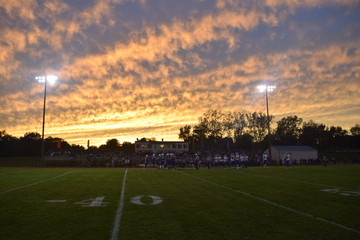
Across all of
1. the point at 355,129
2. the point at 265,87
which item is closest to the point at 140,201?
the point at 265,87

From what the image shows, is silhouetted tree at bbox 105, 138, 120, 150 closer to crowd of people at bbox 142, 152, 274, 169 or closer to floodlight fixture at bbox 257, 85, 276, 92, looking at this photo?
crowd of people at bbox 142, 152, 274, 169

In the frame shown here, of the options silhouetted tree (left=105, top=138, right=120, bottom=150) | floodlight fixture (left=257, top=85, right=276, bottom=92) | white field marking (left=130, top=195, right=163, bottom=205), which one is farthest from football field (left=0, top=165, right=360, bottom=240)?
silhouetted tree (left=105, top=138, right=120, bottom=150)

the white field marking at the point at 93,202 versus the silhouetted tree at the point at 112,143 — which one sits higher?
the silhouetted tree at the point at 112,143

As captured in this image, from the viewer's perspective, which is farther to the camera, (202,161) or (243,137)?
(243,137)

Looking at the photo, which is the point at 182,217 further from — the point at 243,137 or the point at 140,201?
the point at 243,137

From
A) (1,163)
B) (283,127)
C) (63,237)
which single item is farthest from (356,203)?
(283,127)

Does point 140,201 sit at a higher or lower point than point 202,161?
lower

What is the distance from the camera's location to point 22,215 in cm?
652

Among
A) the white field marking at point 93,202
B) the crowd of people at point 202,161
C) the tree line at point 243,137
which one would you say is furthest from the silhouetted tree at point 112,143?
the white field marking at point 93,202

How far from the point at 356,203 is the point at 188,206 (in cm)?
439

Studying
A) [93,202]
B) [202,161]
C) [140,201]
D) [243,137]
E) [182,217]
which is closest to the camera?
[182,217]

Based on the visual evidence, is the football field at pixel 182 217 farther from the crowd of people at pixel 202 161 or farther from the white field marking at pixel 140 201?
the crowd of people at pixel 202 161

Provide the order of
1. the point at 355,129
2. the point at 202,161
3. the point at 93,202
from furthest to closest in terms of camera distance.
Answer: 1. the point at 355,129
2. the point at 202,161
3. the point at 93,202

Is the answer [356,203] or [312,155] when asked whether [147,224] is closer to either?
[356,203]
